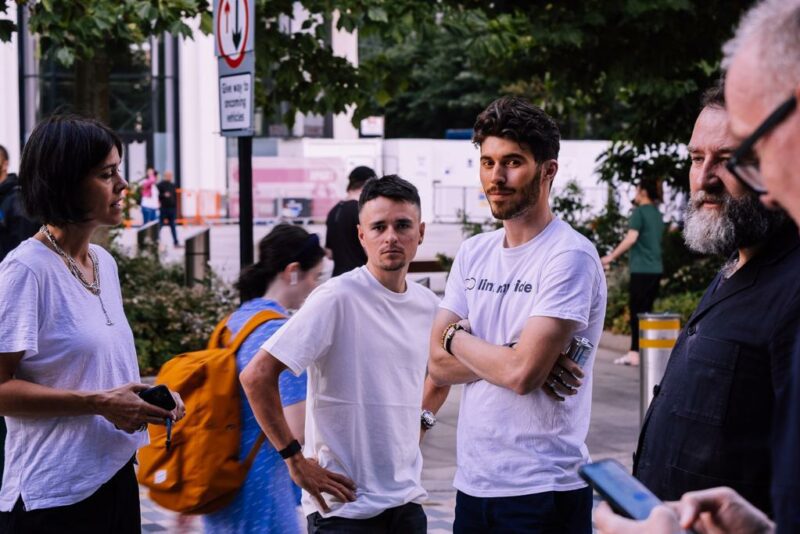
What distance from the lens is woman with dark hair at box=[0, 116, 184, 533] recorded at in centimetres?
342

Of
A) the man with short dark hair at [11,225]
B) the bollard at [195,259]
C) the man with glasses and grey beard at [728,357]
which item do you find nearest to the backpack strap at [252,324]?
the man with glasses and grey beard at [728,357]

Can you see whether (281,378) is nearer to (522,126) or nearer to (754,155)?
(522,126)

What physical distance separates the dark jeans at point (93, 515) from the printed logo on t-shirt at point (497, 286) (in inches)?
47.4

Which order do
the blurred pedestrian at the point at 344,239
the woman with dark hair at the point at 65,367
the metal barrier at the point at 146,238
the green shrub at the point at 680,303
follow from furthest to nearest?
1. the metal barrier at the point at 146,238
2. the green shrub at the point at 680,303
3. the blurred pedestrian at the point at 344,239
4. the woman with dark hair at the point at 65,367

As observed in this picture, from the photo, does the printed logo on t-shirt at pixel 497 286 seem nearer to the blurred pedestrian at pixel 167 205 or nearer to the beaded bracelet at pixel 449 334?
the beaded bracelet at pixel 449 334

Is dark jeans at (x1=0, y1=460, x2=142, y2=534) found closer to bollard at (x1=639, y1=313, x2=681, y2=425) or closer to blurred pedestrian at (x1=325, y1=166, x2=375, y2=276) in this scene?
bollard at (x1=639, y1=313, x2=681, y2=425)

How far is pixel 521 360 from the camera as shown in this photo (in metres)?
3.64

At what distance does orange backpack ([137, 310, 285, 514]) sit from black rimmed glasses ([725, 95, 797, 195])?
8.50ft

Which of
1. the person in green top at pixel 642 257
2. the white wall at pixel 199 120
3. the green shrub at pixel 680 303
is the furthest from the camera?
the white wall at pixel 199 120

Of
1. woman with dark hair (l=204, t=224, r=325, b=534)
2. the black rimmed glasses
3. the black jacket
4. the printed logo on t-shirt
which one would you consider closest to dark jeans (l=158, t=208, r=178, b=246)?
woman with dark hair (l=204, t=224, r=325, b=534)

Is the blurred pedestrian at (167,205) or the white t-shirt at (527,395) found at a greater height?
the white t-shirt at (527,395)

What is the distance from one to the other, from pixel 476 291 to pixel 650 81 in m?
9.33

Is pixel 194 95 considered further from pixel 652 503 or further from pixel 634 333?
pixel 652 503

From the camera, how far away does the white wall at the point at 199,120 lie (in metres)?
42.2
